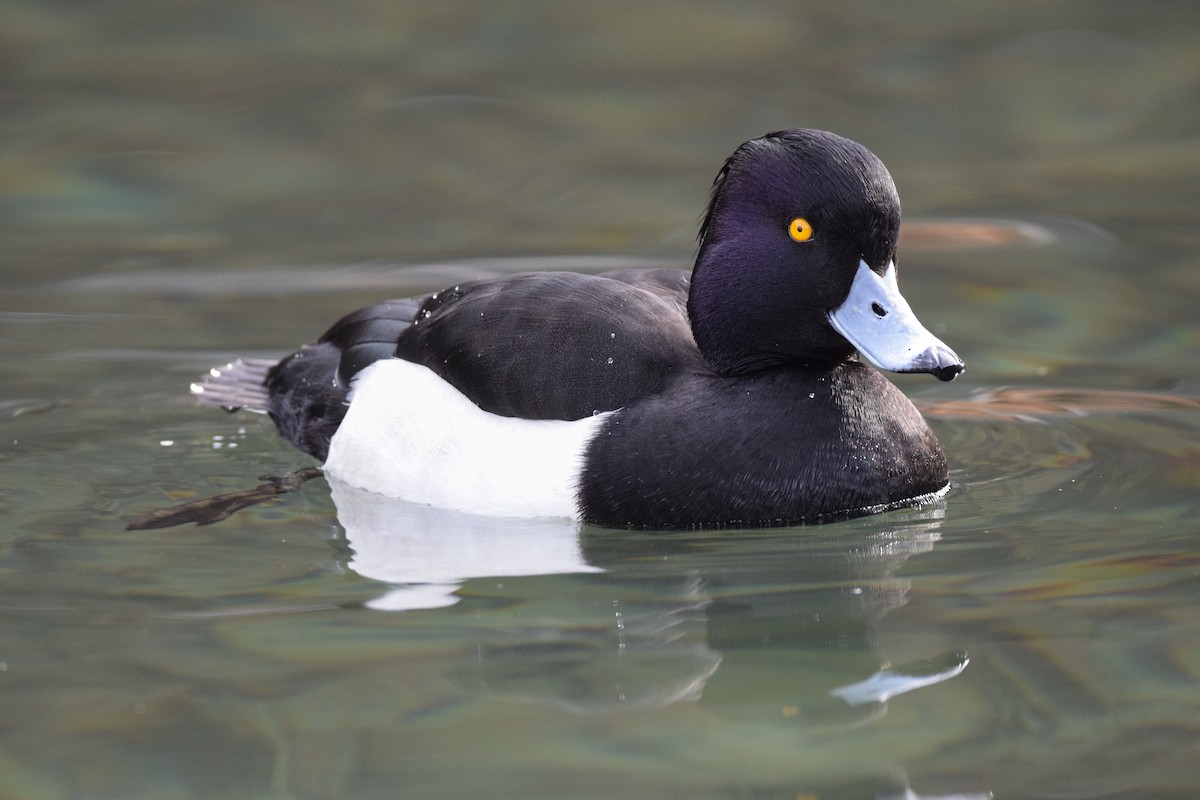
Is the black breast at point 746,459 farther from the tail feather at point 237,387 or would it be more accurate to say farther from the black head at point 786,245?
the tail feather at point 237,387

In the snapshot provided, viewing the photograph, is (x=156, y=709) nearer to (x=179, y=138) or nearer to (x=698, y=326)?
(x=698, y=326)

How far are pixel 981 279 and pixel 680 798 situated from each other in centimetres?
496

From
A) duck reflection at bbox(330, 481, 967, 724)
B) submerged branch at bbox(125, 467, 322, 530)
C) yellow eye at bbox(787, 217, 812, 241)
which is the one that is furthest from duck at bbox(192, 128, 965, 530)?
submerged branch at bbox(125, 467, 322, 530)

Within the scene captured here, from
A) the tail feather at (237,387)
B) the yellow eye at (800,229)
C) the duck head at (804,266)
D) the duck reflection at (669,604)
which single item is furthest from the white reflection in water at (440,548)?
the yellow eye at (800,229)

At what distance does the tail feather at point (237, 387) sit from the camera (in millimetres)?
6250

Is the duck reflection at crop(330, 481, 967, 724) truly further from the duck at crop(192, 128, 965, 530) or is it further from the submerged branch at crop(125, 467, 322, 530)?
the submerged branch at crop(125, 467, 322, 530)

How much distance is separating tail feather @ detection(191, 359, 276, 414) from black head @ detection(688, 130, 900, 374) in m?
Answer: 1.85

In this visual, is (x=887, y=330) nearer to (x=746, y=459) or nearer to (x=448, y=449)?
(x=746, y=459)

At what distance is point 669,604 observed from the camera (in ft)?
14.8

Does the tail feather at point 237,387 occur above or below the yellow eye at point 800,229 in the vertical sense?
below

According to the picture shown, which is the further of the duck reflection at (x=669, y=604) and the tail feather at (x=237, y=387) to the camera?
the tail feather at (x=237, y=387)

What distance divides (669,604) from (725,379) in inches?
37.1

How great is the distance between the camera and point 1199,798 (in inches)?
130

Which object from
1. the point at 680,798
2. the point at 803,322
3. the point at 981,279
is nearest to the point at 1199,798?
the point at 680,798
